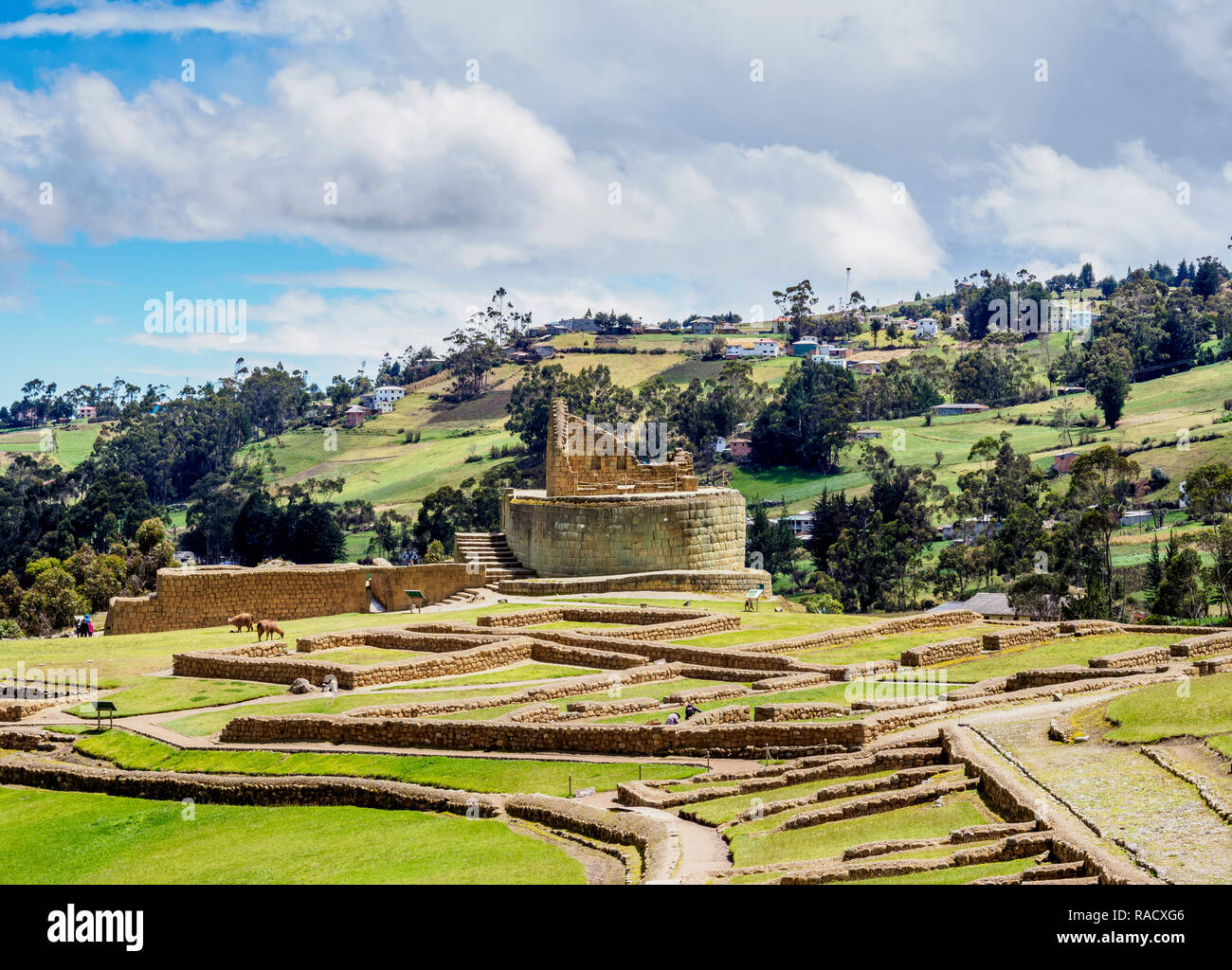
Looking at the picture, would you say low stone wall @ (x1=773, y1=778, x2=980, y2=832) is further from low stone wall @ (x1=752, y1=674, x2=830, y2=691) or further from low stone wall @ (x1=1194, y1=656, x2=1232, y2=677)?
low stone wall @ (x1=1194, y1=656, x2=1232, y2=677)

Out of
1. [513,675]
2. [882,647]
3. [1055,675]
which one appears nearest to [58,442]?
[513,675]

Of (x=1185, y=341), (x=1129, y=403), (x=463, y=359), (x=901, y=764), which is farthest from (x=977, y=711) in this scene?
(x=463, y=359)

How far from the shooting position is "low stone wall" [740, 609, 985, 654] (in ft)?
112

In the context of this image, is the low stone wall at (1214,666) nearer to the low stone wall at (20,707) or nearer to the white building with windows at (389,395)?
the low stone wall at (20,707)

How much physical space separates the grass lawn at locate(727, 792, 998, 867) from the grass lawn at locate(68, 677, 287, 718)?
15.0 m

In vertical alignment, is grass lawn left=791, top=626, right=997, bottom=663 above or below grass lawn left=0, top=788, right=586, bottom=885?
above

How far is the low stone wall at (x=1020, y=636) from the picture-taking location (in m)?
33.5

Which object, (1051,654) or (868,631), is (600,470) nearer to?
(868,631)

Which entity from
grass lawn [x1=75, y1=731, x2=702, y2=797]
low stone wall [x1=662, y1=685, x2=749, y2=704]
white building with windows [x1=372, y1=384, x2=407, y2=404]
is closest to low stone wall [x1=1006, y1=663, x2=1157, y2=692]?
low stone wall [x1=662, y1=685, x2=749, y2=704]

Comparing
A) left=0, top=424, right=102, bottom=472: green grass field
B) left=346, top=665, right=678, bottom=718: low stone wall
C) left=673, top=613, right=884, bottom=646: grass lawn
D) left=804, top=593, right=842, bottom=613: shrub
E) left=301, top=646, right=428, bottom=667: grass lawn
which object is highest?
left=0, top=424, right=102, bottom=472: green grass field

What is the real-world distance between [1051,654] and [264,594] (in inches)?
909

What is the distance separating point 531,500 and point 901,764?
1257 inches
